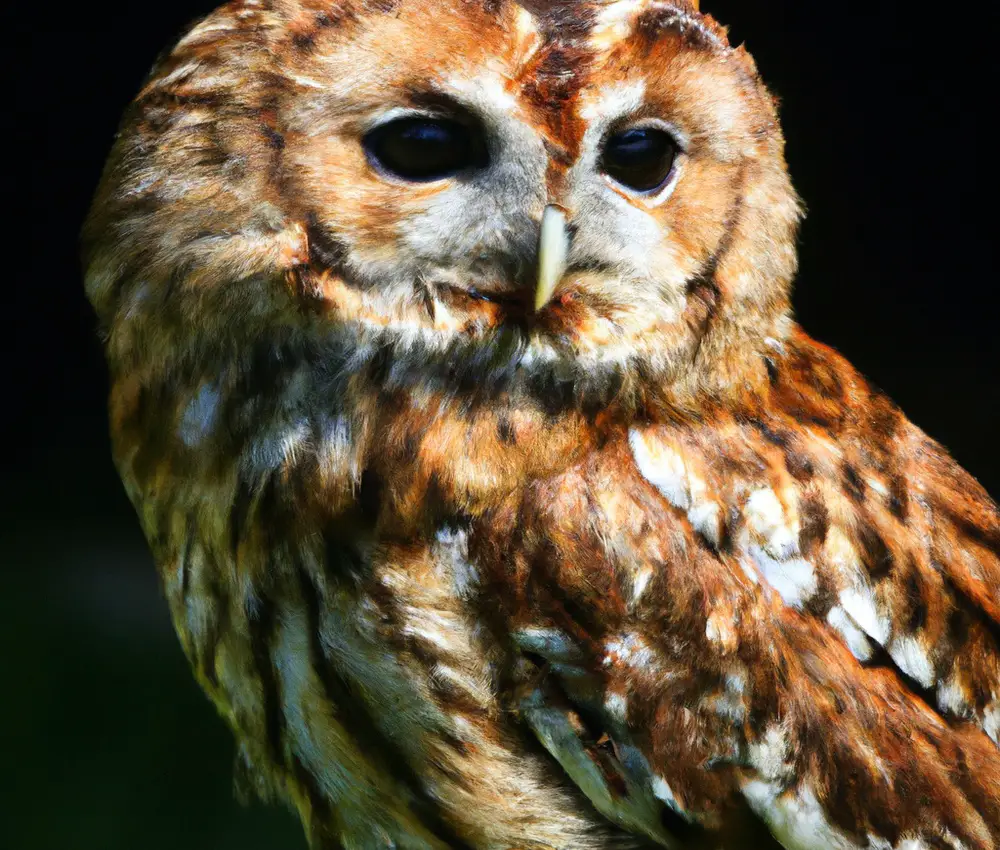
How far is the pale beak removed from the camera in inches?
46.9

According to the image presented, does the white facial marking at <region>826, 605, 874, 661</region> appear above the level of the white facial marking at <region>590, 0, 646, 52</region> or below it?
below

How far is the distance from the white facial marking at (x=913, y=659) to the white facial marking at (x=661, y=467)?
13.1 inches

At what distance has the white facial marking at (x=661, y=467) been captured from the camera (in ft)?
4.18

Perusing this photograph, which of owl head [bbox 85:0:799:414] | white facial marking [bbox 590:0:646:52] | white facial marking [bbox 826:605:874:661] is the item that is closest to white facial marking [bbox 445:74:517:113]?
owl head [bbox 85:0:799:414]

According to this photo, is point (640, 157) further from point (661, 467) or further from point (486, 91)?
point (661, 467)

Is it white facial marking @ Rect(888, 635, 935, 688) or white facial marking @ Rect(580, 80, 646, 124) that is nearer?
white facial marking @ Rect(580, 80, 646, 124)

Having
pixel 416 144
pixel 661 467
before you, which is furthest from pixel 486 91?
pixel 661 467

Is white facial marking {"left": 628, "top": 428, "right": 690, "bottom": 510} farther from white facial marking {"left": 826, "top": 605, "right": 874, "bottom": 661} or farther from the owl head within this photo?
white facial marking {"left": 826, "top": 605, "right": 874, "bottom": 661}

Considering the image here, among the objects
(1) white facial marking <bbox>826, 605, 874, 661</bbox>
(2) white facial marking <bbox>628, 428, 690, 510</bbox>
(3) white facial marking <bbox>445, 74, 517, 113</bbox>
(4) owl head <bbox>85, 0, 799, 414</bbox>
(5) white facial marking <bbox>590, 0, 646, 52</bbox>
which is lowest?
(1) white facial marking <bbox>826, 605, 874, 661</bbox>

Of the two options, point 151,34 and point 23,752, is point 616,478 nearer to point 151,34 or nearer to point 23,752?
point 151,34

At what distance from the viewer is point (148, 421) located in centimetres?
139

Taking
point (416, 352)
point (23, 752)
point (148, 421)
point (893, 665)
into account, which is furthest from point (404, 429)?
point (23, 752)

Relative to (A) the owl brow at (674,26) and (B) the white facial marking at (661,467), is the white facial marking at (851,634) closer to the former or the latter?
(B) the white facial marking at (661,467)

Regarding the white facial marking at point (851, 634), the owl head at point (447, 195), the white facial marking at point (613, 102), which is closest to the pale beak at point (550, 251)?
the owl head at point (447, 195)
